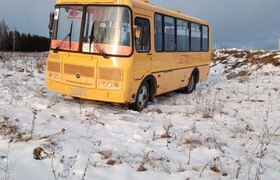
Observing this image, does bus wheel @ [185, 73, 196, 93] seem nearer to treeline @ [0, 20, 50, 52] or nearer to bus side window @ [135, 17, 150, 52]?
bus side window @ [135, 17, 150, 52]

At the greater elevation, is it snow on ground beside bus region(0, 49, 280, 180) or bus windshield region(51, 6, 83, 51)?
bus windshield region(51, 6, 83, 51)

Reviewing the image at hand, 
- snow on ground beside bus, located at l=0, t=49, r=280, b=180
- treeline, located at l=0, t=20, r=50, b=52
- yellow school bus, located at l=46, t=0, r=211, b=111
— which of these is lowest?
snow on ground beside bus, located at l=0, t=49, r=280, b=180

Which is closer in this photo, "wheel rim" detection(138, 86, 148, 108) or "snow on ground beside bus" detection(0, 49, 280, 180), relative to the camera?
"snow on ground beside bus" detection(0, 49, 280, 180)

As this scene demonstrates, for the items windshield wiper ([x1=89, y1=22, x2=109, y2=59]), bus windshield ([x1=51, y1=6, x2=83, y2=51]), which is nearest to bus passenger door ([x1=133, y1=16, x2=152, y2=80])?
windshield wiper ([x1=89, y1=22, x2=109, y2=59])

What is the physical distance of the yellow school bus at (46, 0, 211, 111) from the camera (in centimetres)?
918

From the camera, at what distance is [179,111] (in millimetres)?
10078

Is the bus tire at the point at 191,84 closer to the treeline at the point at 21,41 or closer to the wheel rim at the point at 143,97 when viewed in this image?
the wheel rim at the point at 143,97

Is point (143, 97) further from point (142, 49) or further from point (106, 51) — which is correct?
point (106, 51)

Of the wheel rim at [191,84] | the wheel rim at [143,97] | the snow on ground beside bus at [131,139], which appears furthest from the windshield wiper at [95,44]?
the wheel rim at [191,84]

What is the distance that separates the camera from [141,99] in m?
10.4

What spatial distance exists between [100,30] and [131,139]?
3.44 m

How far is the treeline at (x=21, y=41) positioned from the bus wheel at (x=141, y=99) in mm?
47265

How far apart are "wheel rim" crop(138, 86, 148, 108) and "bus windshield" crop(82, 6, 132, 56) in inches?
59.4

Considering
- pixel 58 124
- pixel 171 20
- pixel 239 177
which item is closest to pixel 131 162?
pixel 239 177
